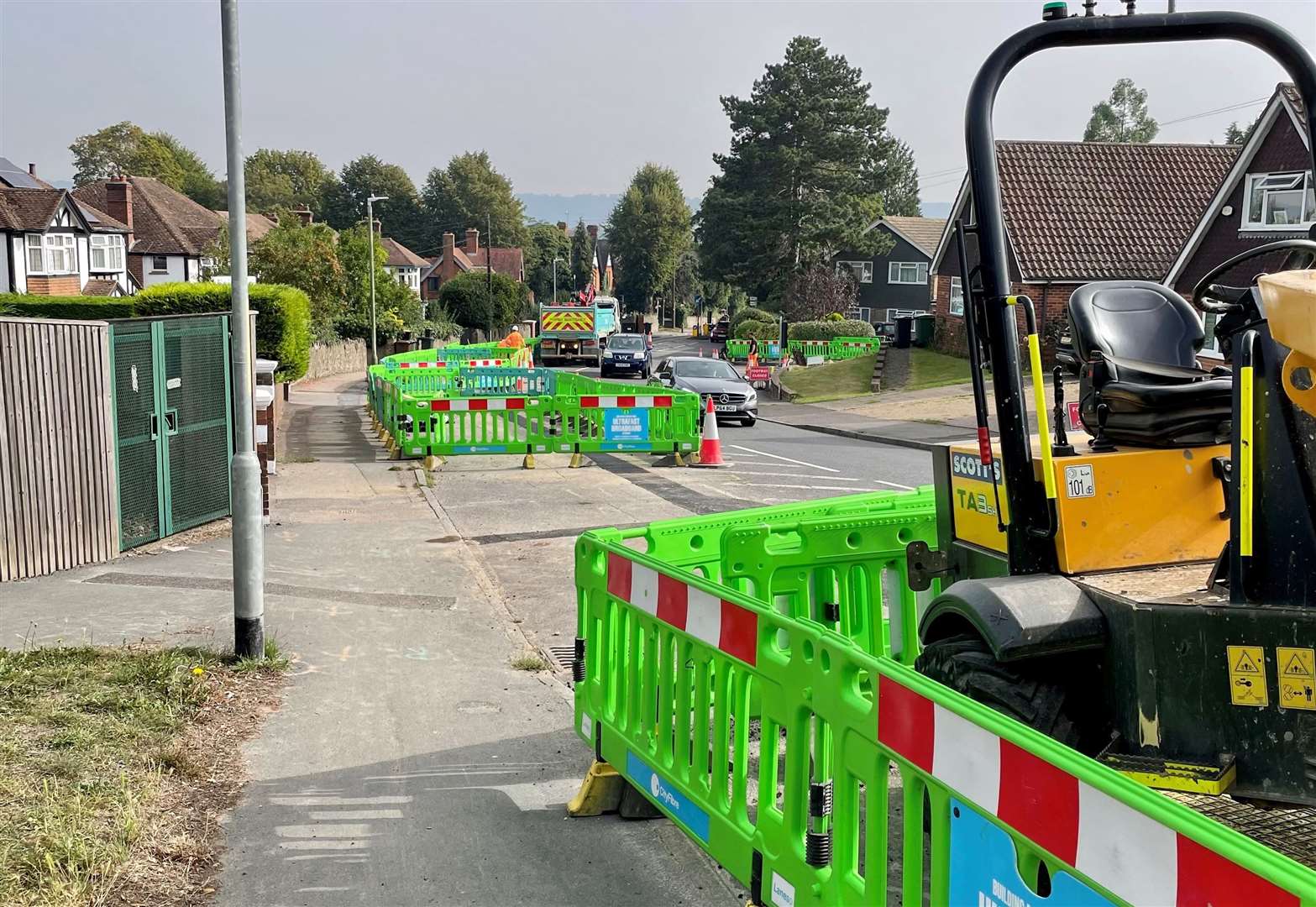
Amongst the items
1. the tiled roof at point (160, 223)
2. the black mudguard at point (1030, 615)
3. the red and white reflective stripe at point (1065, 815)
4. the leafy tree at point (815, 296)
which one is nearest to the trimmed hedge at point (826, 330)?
the leafy tree at point (815, 296)

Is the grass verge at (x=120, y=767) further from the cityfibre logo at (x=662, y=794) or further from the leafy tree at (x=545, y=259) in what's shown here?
the leafy tree at (x=545, y=259)

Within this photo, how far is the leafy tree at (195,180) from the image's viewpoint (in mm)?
131625

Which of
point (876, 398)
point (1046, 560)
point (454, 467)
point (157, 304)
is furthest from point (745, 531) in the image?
point (876, 398)

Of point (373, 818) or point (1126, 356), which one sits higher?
point (1126, 356)

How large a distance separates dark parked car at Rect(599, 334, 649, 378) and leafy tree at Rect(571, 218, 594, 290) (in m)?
86.9

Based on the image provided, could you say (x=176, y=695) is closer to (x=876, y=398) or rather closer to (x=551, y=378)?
(x=551, y=378)

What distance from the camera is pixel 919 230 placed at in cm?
8250

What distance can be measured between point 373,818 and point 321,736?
129cm

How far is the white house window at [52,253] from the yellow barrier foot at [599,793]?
56.8 m

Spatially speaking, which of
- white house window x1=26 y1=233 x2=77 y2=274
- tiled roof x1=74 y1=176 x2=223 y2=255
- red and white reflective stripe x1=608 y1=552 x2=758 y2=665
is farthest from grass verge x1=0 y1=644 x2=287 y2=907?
tiled roof x1=74 y1=176 x2=223 y2=255

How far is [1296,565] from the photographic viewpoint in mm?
3717

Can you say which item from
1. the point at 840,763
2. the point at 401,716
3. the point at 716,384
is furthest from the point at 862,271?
the point at 840,763

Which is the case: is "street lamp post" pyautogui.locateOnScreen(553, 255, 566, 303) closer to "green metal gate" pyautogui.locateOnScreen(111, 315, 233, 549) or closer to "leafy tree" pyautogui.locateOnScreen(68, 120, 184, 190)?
"leafy tree" pyautogui.locateOnScreen(68, 120, 184, 190)

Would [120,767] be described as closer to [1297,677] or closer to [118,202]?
[1297,677]
